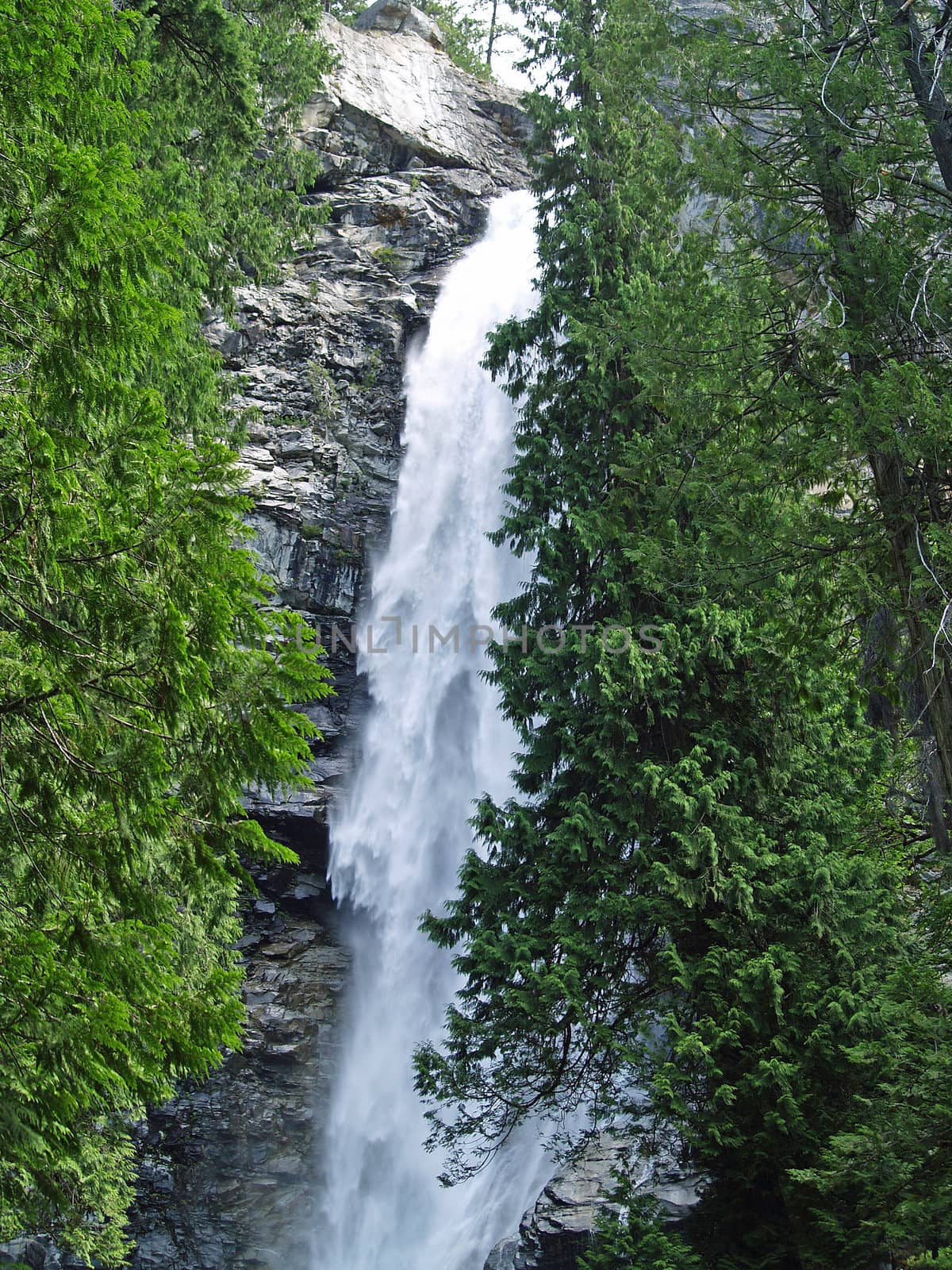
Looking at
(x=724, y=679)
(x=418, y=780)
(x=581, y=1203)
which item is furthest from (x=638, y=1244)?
(x=418, y=780)

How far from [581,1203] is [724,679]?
16.5 ft

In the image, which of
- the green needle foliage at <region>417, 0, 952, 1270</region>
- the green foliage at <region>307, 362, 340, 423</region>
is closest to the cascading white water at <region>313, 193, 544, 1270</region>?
the green foliage at <region>307, 362, 340, 423</region>

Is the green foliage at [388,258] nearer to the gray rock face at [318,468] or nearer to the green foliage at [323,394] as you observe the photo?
the gray rock face at [318,468]

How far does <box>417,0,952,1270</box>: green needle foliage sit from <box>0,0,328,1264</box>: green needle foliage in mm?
2996

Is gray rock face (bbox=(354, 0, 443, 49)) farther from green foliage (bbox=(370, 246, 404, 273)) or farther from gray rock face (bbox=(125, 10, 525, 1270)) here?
green foliage (bbox=(370, 246, 404, 273))

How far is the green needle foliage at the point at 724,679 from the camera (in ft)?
18.7

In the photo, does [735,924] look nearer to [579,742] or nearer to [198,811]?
[579,742]

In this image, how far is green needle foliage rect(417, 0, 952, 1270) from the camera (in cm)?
570

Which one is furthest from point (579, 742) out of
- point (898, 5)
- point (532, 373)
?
point (898, 5)

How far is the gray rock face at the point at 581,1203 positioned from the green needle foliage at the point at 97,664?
5.55 meters

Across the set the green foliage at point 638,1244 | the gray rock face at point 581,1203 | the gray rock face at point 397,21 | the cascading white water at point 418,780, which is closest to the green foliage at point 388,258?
the cascading white water at point 418,780

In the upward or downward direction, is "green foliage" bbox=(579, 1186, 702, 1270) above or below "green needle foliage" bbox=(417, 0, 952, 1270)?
below

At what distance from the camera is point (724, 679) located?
9.46 metres

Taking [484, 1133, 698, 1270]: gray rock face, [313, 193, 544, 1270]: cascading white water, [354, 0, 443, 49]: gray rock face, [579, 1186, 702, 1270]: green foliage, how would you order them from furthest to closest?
[354, 0, 443, 49]: gray rock face, [313, 193, 544, 1270]: cascading white water, [484, 1133, 698, 1270]: gray rock face, [579, 1186, 702, 1270]: green foliage
